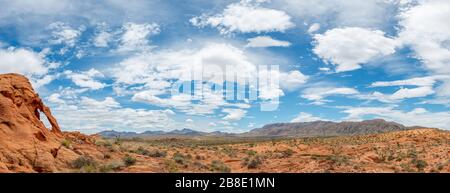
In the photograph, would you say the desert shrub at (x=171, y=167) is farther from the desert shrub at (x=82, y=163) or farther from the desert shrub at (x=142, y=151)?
the desert shrub at (x=142, y=151)

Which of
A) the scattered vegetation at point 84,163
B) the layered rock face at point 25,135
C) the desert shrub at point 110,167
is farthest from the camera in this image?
the scattered vegetation at point 84,163

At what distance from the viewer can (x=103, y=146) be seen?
27469 millimetres

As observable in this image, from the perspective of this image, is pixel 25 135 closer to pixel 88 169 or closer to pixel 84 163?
pixel 84 163

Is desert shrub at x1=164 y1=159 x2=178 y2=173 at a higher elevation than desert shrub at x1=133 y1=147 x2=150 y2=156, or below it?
below

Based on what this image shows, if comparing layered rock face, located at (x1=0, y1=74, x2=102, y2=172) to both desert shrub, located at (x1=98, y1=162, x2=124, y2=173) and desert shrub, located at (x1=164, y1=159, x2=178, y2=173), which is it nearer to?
desert shrub, located at (x1=98, y1=162, x2=124, y2=173)

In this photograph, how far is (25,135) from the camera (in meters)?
21.1

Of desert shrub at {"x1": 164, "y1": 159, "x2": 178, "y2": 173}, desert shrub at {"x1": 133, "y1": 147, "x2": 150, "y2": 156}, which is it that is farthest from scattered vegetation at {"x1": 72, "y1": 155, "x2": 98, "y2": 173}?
desert shrub at {"x1": 133, "y1": 147, "x2": 150, "y2": 156}

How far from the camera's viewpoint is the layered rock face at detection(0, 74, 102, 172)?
62.1 ft

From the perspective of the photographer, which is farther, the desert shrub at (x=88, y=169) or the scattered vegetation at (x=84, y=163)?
the scattered vegetation at (x=84, y=163)

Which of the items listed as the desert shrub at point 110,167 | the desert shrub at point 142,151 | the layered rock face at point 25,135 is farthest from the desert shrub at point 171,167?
the layered rock face at point 25,135

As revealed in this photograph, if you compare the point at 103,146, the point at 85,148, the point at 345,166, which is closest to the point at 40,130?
the point at 85,148

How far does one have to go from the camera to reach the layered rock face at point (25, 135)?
18.9 metres
